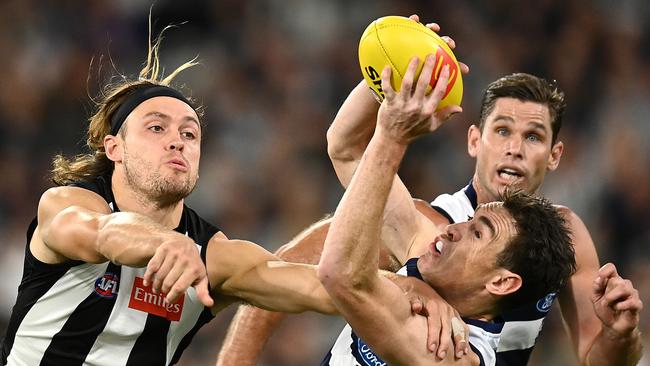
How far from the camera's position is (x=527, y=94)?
17.1ft

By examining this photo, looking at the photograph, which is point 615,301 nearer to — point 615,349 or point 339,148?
point 615,349

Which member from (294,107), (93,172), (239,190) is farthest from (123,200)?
(294,107)

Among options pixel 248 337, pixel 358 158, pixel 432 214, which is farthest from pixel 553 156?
pixel 248 337

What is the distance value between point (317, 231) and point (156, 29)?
14.5ft

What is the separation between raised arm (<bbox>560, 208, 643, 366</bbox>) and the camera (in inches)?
182

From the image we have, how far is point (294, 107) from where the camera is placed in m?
9.28

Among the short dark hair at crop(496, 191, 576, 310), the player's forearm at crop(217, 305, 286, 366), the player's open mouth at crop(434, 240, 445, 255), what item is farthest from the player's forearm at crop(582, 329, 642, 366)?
the player's forearm at crop(217, 305, 286, 366)

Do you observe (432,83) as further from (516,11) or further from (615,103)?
(516,11)

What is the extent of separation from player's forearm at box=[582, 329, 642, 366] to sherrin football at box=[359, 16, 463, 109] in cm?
173

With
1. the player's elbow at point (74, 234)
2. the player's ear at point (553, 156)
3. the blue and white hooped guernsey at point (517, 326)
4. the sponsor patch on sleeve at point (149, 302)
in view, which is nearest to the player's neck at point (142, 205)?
the sponsor patch on sleeve at point (149, 302)

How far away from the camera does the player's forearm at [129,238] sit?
3.37 meters

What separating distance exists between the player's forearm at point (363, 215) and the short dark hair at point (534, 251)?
0.68m

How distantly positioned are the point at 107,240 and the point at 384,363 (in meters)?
1.08

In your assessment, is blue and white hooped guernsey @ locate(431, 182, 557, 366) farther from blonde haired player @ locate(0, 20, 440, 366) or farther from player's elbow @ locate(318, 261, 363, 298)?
player's elbow @ locate(318, 261, 363, 298)
